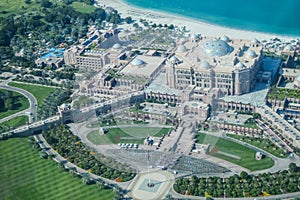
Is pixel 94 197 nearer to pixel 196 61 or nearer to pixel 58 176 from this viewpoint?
pixel 58 176

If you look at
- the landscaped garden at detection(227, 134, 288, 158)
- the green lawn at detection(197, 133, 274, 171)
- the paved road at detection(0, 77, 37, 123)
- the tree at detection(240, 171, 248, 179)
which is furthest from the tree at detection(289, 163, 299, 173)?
the paved road at detection(0, 77, 37, 123)

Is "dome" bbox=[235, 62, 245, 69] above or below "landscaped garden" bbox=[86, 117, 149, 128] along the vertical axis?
above

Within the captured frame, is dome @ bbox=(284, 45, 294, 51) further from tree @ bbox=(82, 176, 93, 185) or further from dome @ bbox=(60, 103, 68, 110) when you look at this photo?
tree @ bbox=(82, 176, 93, 185)


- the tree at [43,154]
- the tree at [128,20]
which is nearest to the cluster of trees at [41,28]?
the tree at [128,20]

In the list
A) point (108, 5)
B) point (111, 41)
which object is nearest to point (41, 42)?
point (111, 41)

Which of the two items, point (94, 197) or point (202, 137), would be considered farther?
point (202, 137)

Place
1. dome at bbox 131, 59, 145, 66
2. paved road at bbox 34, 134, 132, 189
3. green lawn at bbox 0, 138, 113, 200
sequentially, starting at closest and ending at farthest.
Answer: green lawn at bbox 0, 138, 113, 200 < paved road at bbox 34, 134, 132, 189 < dome at bbox 131, 59, 145, 66
